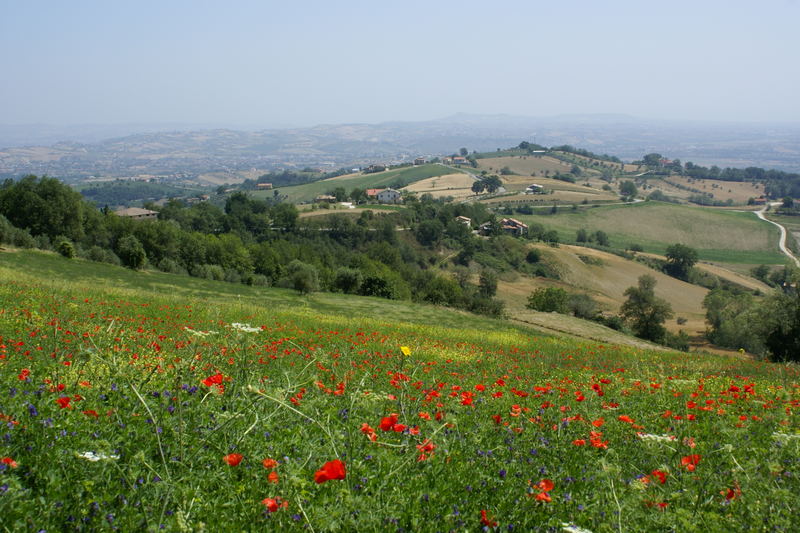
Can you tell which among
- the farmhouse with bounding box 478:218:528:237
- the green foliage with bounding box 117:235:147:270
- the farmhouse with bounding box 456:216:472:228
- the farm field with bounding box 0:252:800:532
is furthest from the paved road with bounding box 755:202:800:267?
the farm field with bounding box 0:252:800:532

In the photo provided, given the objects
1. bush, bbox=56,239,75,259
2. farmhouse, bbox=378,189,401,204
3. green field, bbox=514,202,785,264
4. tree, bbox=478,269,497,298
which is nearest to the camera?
bush, bbox=56,239,75,259

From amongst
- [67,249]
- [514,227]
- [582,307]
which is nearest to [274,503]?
[67,249]

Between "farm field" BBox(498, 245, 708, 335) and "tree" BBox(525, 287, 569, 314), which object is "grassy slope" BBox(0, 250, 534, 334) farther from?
"farm field" BBox(498, 245, 708, 335)

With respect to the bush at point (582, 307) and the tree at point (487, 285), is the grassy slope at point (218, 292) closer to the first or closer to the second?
the bush at point (582, 307)

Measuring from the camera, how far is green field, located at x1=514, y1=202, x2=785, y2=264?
136 metres

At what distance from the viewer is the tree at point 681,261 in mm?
113062

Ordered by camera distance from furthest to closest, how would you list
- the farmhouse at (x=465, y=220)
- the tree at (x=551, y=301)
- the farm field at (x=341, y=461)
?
the farmhouse at (x=465, y=220) < the tree at (x=551, y=301) < the farm field at (x=341, y=461)

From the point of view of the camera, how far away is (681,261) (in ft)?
374

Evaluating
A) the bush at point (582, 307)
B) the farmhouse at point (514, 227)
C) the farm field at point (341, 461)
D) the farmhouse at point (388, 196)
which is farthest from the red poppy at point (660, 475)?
the farmhouse at point (388, 196)

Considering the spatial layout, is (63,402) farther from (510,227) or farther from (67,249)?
(510,227)

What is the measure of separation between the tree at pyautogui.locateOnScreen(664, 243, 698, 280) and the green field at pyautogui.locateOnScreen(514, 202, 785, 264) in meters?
18.0

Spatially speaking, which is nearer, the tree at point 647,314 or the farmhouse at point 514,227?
the tree at point 647,314

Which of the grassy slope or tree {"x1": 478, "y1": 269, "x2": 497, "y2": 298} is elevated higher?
the grassy slope

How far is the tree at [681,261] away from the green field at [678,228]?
1803 cm
